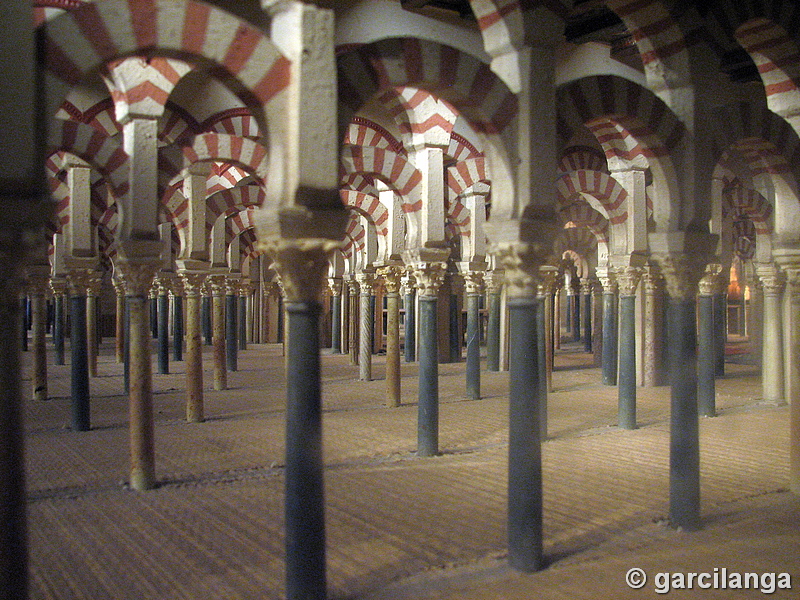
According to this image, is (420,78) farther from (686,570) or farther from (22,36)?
(686,570)

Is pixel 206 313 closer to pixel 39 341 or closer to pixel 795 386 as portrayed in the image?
pixel 39 341

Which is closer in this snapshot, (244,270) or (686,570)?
(686,570)

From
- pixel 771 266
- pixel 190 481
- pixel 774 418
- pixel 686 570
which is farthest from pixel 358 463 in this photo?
pixel 771 266

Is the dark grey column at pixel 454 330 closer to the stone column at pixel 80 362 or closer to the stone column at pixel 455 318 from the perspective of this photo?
the stone column at pixel 455 318

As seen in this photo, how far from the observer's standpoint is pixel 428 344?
725 centimetres

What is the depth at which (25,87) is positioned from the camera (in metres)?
2.77

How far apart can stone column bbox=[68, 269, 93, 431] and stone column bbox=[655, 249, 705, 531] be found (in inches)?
244

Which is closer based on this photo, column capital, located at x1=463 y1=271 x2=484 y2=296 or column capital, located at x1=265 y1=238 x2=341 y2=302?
column capital, located at x1=265 y1=238 x2=341 y2=302

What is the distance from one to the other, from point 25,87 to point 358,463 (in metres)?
4.73

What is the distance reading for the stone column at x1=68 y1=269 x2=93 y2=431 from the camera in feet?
26.7

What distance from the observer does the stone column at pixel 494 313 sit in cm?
1270

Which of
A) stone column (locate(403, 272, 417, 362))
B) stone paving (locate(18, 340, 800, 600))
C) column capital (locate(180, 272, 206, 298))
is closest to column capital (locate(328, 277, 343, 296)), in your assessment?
stone column (locate(403, 272, 417, 362))

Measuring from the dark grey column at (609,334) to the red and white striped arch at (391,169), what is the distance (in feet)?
13.5

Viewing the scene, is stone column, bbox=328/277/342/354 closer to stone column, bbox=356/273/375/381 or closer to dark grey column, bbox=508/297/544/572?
stone column, bbox=356/273/375/381
